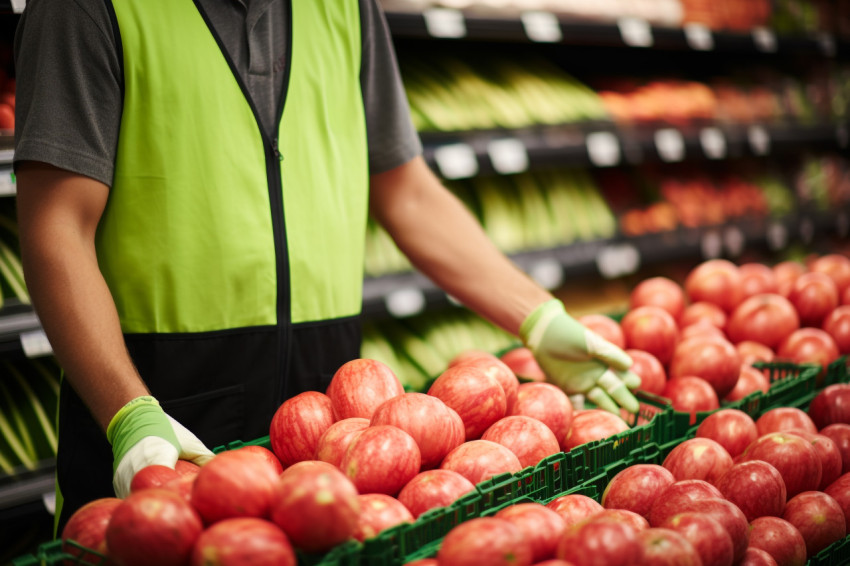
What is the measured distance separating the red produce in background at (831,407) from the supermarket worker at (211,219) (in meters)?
0.40

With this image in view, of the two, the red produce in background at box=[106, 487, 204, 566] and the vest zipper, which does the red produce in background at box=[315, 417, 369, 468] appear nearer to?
the red produce in background at box=[106, 487, 204, 566]

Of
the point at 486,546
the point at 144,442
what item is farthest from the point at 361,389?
the point at 486,546

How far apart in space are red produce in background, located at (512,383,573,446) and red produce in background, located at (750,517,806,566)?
0.37 meters

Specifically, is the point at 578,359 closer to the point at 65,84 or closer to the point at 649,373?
the point at 649,373

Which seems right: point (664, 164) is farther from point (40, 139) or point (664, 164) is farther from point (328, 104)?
point (40, 139)

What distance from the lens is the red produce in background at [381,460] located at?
3.27 feet

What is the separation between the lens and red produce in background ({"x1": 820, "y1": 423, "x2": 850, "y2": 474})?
53.2 inches

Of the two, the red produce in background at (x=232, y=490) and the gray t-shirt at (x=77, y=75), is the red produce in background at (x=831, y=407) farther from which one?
the gray t-shirt at (x=77, y=75)

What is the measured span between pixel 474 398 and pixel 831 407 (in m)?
0.82

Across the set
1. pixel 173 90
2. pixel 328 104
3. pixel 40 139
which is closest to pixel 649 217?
pixel 328 104

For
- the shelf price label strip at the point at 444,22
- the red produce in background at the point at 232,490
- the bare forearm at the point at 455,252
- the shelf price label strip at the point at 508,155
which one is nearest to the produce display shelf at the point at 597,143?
the shelf price label strip at the point at 508,155

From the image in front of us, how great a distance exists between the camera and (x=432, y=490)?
100 centimetres

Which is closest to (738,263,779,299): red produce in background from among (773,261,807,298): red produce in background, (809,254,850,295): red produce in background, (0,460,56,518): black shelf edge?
(773,261,807,298): red produce in background

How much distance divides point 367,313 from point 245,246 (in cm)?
111
